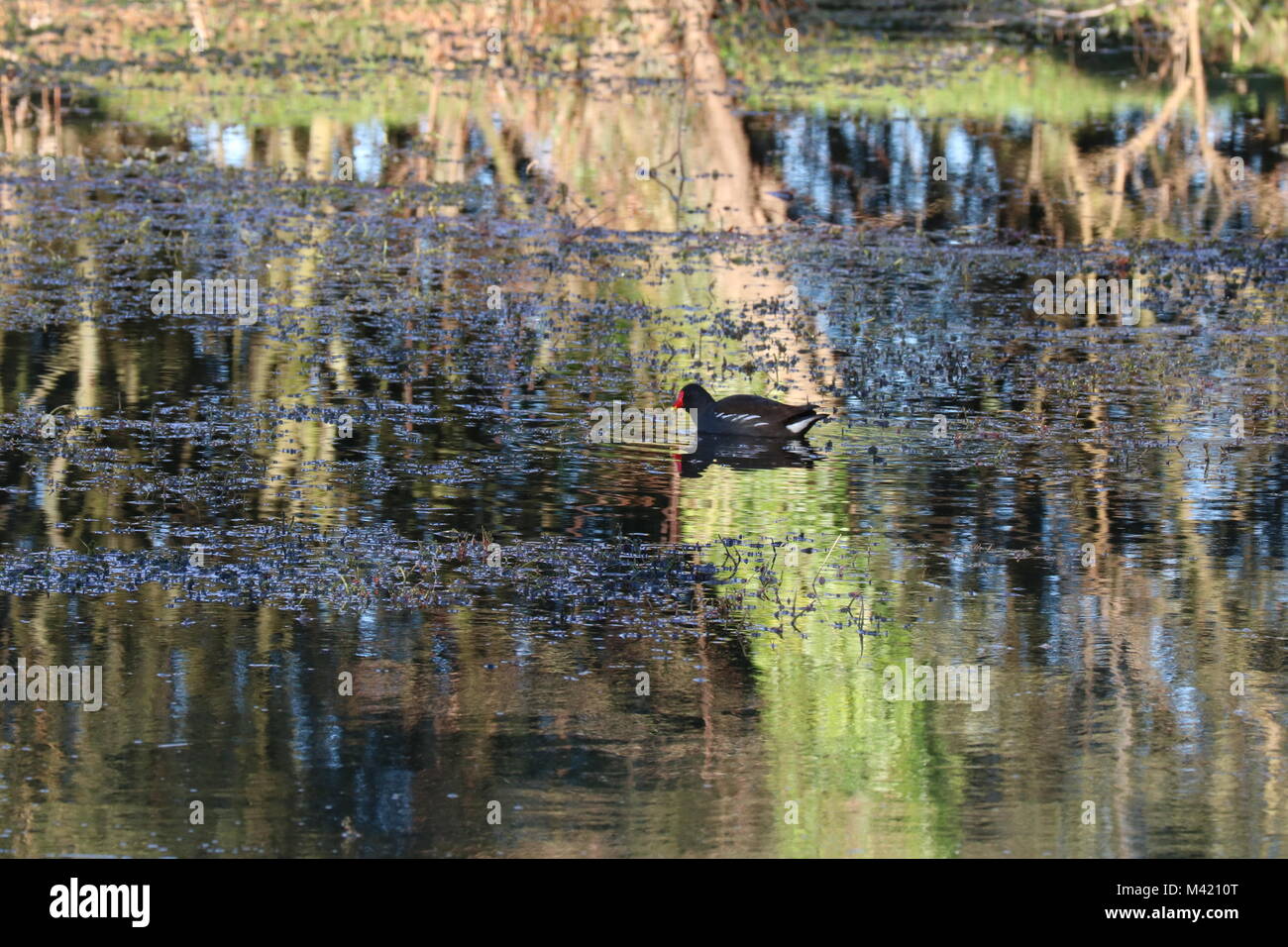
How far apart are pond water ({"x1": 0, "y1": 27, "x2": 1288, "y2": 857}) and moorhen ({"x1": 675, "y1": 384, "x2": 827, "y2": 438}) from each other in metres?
0.20

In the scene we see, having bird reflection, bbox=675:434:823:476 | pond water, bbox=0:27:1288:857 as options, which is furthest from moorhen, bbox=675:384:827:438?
pond water, bbox=0:27:1288:857

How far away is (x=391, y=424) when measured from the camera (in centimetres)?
1376

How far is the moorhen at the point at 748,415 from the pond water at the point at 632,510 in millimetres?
201

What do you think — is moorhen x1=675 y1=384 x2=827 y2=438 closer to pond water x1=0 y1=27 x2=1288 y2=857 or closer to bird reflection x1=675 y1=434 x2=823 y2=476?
bird reflection x1=675 y1=434 x2=823 y2=476

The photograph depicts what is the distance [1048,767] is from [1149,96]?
24268mm

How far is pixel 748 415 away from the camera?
1363 cm

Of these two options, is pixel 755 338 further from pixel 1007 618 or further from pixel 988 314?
pixel 1007 618

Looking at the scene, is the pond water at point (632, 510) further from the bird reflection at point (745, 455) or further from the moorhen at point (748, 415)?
the moorhen at point (748, 415)

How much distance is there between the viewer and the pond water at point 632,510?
806 centimetres

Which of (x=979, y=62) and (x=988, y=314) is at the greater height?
(x=979, y=62)

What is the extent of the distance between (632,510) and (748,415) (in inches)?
75.2

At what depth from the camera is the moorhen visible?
1352 cm

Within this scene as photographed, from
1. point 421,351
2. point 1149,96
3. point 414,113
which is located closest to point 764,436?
point 421,351

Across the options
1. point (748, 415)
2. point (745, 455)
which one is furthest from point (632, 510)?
point (748, 415)
